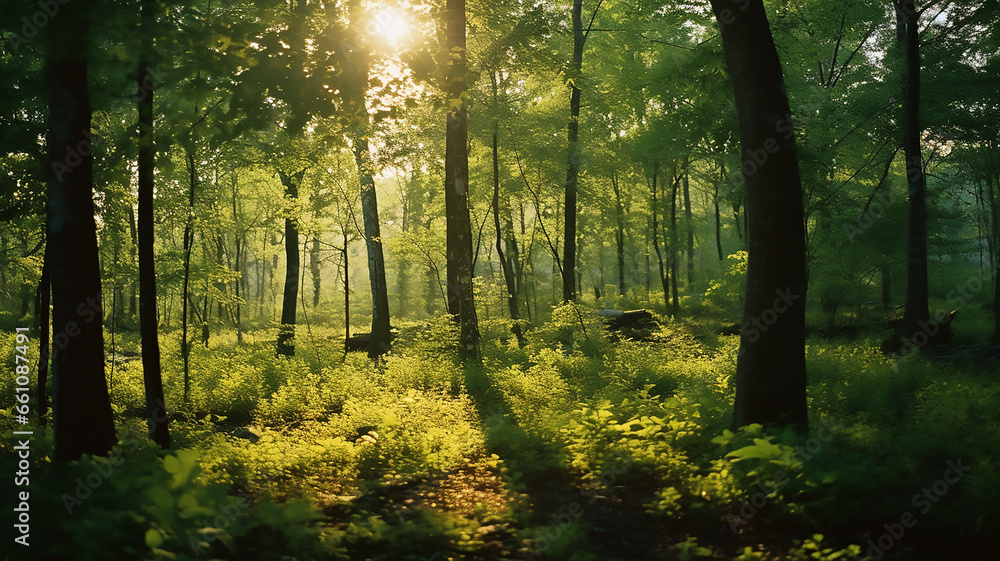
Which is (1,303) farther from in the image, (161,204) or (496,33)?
(496,33)

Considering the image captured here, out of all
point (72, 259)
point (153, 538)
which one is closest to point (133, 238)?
point (72, 259)

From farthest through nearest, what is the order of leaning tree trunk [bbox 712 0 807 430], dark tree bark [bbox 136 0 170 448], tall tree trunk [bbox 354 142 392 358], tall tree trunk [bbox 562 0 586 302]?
tall tree trunk [bbox 562 0 586 302]
tall tree trunk [bbox 354 142 392 358]
dark tree bark [bbox 136 0 170 448]
leaning tree trunk [bbox 712 0 807 430]

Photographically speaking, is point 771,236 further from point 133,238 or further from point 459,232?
point 133,238

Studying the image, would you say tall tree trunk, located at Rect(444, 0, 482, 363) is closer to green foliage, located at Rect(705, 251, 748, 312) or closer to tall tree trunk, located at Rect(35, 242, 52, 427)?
tall tree trunk, located at Rect(35, 242, 52, 427)

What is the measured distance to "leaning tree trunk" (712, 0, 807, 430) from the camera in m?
5.88

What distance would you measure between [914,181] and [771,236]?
10.7 meters

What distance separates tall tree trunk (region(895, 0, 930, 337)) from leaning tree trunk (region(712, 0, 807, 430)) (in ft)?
33.7

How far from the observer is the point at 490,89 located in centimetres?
2158

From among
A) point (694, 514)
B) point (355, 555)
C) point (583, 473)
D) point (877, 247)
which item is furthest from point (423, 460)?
point (877, 247)

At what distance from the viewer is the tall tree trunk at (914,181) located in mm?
13633

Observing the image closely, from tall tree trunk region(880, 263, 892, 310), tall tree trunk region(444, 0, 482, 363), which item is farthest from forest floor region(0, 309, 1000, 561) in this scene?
tall tree trunk region(880, 263, 892, 310)

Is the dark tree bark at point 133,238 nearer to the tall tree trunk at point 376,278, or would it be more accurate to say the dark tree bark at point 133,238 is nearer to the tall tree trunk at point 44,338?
the tall tree trunk at point 44,338

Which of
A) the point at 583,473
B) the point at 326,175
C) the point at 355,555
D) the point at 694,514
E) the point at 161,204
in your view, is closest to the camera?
the point at 355,555

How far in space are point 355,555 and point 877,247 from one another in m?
24.3
